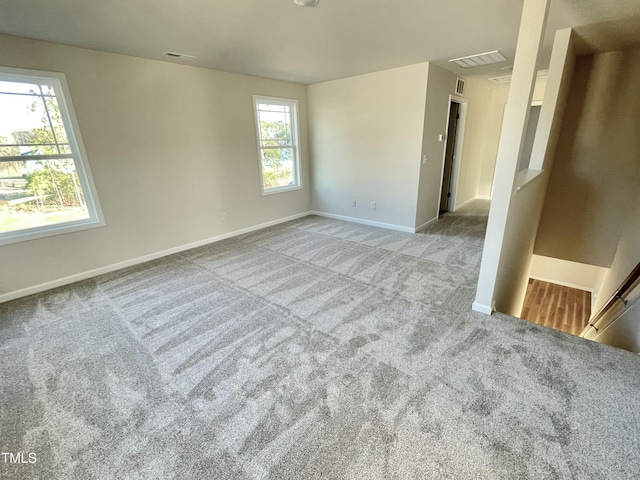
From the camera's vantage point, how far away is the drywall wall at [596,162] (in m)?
3.51

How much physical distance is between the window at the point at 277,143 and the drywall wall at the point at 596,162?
13.8ft

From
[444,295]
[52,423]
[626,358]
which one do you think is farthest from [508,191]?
[52,423]

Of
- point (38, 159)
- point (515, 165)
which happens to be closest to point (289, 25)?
point (515, 165)

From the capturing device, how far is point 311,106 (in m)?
5.21

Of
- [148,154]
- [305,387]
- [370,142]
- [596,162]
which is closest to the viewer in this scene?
[305,387]

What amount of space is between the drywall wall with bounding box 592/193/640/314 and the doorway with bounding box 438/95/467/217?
246cm

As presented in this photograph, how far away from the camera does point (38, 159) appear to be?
286cm

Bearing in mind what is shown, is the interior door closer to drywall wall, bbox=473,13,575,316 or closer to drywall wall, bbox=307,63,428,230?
drywall wall, bbox=307,63,428,230

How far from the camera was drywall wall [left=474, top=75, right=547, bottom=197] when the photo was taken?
602cm

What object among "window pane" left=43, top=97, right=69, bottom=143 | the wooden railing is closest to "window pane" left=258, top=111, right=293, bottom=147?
"window pane" left=43, top=97, right=69, bottom=143

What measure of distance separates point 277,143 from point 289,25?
8.66ft

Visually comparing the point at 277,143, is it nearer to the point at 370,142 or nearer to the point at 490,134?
the point at 370,142

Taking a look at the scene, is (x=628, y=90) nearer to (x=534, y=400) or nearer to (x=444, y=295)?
(x=444, y=295)

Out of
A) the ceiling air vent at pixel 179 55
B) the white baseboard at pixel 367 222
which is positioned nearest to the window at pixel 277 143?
the white baseboard at pixel 367 222
